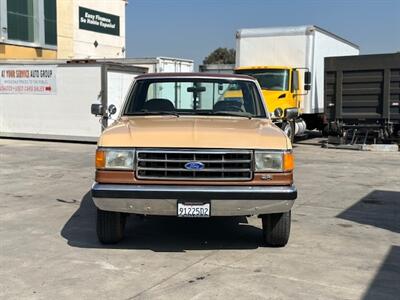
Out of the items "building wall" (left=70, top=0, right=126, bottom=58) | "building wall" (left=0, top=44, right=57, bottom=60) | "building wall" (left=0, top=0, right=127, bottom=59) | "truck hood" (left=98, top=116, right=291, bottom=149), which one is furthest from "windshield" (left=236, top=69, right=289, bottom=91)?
"building wall" (left=70, top=0, right=126, bottom=58)

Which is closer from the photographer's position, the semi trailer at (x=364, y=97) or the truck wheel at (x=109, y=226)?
the truck wheel at (x=109, y=226)

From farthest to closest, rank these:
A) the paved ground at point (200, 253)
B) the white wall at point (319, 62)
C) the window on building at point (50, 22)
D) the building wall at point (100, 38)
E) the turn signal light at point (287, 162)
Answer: the building wall at point (100, 38)
the window on building at point (50, 22)
the white wall at point (319, 62)
the turn signal light at point (287, 162)
the paved ground at point (200, 253)

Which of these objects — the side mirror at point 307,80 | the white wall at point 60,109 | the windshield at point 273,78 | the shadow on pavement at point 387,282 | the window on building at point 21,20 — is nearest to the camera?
the shadow on pavement at point 387,282

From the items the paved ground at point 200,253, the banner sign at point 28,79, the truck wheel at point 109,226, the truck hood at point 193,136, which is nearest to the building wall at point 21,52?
the banner sign at point 28,79

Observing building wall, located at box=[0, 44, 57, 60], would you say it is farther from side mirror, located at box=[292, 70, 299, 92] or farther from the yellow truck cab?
side mirror, located at box=[292, 70, 299, 92]

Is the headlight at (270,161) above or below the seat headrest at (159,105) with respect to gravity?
below

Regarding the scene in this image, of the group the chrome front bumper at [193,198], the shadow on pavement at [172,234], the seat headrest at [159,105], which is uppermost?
the seat headrest at [159,105]

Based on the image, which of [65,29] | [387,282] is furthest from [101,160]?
[65,29]

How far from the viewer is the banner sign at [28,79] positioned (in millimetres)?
20938

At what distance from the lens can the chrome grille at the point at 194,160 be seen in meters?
5.66

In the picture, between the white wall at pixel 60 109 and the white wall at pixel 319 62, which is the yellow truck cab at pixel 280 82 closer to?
the white wall at pixel 319 62

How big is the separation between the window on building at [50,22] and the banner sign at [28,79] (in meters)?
21.3

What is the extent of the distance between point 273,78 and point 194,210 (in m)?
12.4

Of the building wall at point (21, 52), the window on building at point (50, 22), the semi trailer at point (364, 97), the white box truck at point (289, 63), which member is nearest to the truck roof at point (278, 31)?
the white box truck at point (289, 63)
